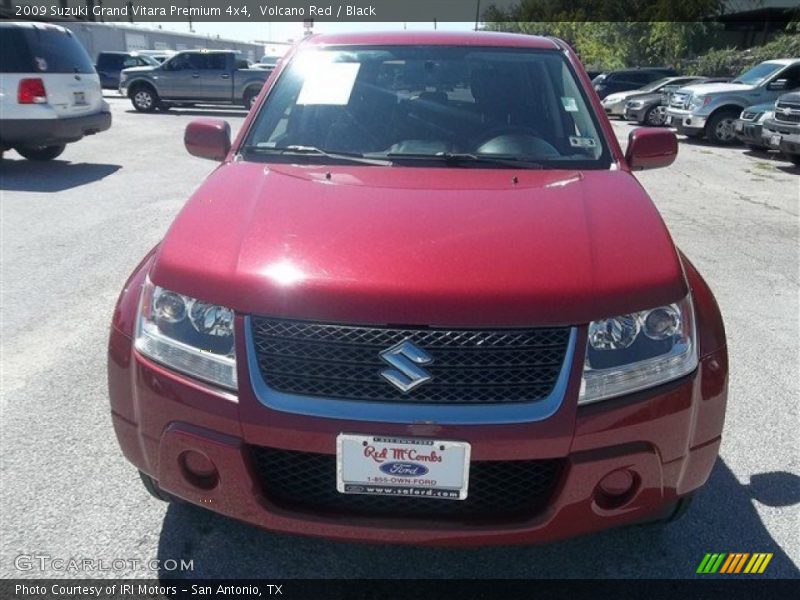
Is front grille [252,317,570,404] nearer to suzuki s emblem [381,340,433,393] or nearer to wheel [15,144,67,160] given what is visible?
suzuki s emblem [381,340,433,393]

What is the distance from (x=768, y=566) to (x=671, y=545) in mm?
322

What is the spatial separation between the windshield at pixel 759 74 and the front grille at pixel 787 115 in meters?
4.11

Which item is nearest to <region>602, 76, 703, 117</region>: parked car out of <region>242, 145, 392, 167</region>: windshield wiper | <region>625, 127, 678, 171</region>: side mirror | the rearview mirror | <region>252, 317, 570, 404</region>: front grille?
the rearview mirror

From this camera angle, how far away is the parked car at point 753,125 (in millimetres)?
12876

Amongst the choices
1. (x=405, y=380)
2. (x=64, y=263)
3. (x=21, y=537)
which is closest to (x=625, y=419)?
(x=405, y=380)

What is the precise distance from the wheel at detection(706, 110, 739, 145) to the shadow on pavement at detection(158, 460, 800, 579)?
14627 mm

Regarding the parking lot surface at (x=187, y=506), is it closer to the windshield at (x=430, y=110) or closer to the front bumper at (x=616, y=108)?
the windshield at (x=430, y=110)

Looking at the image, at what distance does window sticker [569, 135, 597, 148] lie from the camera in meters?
3.14

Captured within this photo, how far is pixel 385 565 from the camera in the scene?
98.4 inches

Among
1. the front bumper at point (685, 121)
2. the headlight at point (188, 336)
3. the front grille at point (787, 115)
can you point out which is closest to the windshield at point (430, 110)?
the headlight at point (188, 336)

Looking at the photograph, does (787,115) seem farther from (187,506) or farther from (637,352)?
(187,506)

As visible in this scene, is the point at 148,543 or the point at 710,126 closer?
the point at 148,543

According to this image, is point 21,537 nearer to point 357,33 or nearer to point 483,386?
point 483,386

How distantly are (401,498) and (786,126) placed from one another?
39.5ft
